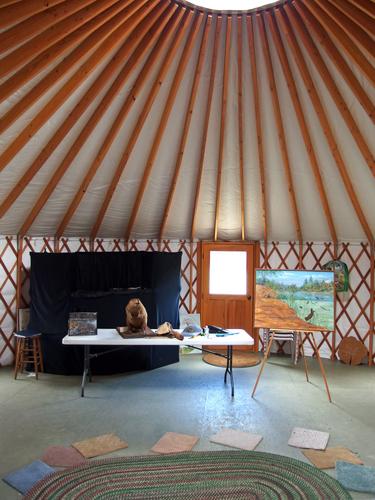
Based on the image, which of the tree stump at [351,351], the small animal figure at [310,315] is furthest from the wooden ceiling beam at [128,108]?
the tree stump at [351,351]

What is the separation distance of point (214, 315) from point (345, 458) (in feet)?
13.9

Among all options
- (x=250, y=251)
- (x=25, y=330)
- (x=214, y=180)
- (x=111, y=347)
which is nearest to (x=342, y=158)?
(x=214, y=180)

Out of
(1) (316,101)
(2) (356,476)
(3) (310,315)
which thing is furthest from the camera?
(3) (310,315)

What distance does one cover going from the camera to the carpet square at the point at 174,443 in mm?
3898

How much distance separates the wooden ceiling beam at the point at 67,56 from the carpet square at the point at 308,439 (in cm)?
386

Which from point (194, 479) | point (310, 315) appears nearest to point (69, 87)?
point (194, 479)

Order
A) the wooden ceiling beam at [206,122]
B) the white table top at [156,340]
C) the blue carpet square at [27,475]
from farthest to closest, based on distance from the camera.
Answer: the white table top at [156,340] < the wooden ceiling beam at [206,122] < the blue carpet square at [27,475]

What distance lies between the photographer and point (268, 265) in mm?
7762

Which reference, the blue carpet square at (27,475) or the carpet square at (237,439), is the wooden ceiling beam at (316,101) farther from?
the blue carpet square at (27,475)

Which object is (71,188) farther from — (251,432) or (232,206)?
(251,432)

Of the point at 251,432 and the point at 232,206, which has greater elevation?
the point at 232,206

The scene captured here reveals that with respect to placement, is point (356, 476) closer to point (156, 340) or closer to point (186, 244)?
point (156, 340)

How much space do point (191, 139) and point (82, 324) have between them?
2666 millimetres

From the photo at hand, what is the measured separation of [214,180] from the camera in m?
6.30
